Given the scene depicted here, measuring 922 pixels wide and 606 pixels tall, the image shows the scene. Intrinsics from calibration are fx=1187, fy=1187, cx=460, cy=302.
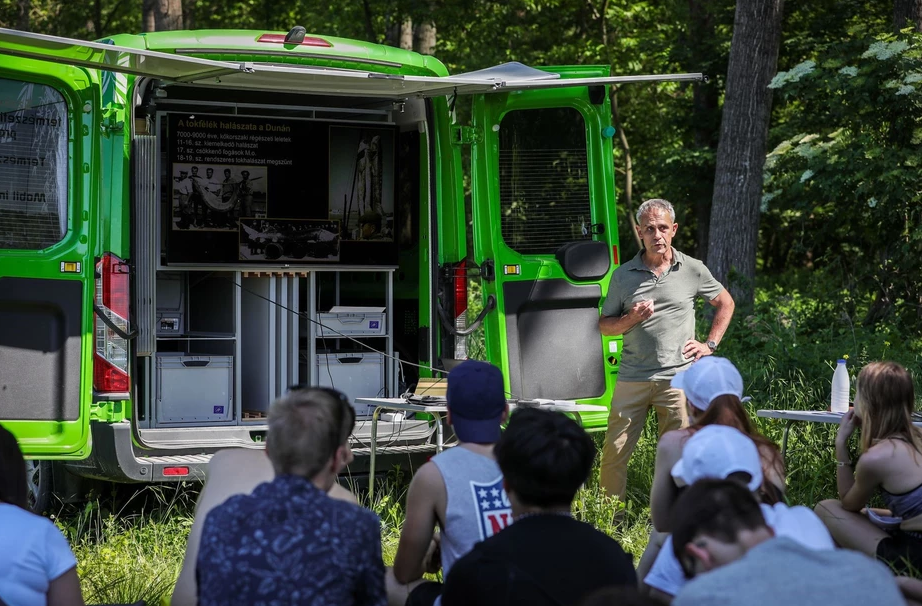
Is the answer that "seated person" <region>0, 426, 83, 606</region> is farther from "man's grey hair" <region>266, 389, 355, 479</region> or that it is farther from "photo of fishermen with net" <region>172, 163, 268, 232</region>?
"photo of fishermen with net" <region>172, 163, 268, 232</region>

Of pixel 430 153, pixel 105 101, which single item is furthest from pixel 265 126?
pixel 105 101

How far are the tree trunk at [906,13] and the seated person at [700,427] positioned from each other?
7.65m

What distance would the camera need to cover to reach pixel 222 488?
3.17 metres

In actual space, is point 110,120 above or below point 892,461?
above

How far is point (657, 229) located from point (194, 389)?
2.77 m

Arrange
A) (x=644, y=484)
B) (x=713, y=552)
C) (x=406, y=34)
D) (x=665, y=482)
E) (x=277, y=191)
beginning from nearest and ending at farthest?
1. (x=713, y=552)
2. (x=665, y=482)
3. (x=644, y=484)
4. (x=277, y=191)
5. (x=406, y=34)

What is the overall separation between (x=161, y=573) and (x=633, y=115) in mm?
18108

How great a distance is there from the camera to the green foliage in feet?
30.1

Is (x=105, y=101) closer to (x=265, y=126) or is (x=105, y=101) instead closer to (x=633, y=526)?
(x=265, y=126)

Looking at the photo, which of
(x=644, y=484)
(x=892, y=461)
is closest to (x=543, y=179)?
(x=644, y=484)

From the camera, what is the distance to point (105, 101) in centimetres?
546

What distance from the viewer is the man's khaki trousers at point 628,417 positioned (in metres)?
6.14

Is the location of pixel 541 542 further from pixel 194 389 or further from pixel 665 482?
pixel 194 389

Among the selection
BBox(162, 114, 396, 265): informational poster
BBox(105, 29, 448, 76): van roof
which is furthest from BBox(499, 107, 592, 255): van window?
BBox(162, 114, 396, 265): informational poster
